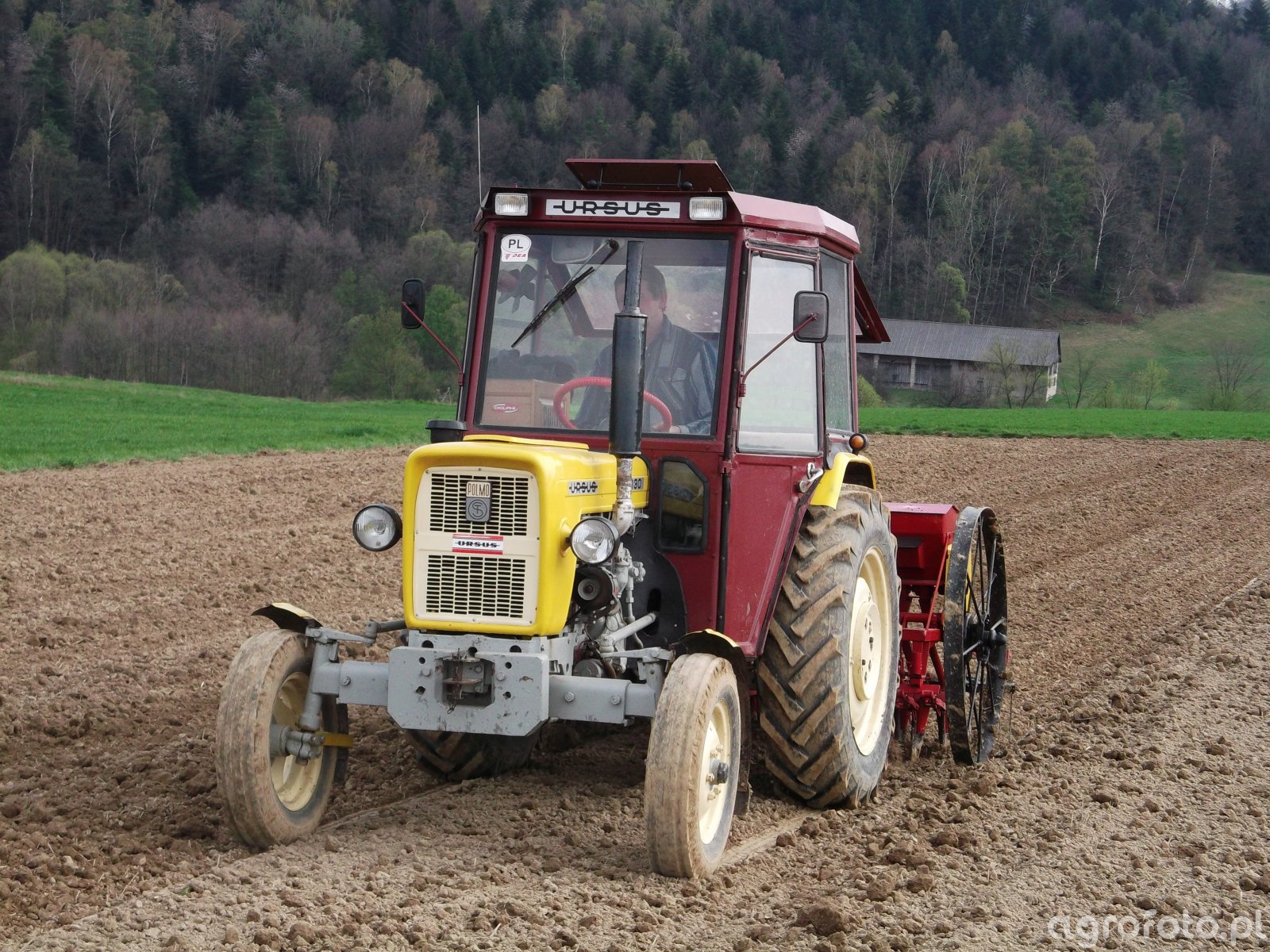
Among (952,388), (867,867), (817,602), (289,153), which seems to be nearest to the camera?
(867,867)

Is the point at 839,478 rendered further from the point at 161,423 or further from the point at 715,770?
the point at 161,423

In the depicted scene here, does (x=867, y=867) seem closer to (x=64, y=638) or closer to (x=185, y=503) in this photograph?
(x=64, y=638)

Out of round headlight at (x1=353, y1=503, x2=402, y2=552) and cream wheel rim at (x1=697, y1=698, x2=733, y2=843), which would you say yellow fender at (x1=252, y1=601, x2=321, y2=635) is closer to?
round headlight at (x1=353, y1=503, x2=402, y2=552)

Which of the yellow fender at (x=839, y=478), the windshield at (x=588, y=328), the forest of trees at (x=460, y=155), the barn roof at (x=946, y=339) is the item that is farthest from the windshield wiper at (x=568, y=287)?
the barn roof at (x=946, y=339)

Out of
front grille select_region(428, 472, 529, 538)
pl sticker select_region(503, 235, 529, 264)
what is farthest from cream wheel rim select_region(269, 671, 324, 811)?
pl sticker select_region(503, 235, 529, 264)

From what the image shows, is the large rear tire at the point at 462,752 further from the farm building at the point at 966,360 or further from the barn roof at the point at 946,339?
the barn roof at the point at 946,339

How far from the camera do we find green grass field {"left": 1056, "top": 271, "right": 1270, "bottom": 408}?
6994cm

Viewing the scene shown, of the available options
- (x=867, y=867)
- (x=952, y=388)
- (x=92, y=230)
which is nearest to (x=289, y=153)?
(x=92, y=230)

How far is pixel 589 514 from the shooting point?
213 inches

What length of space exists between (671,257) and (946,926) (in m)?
2.76

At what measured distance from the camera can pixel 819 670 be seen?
221 inches

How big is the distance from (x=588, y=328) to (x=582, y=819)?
197 cm

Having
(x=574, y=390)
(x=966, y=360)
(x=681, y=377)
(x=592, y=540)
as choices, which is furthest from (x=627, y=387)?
(x=966, y=360)

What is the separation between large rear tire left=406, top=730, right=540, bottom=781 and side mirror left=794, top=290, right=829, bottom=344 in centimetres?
203
